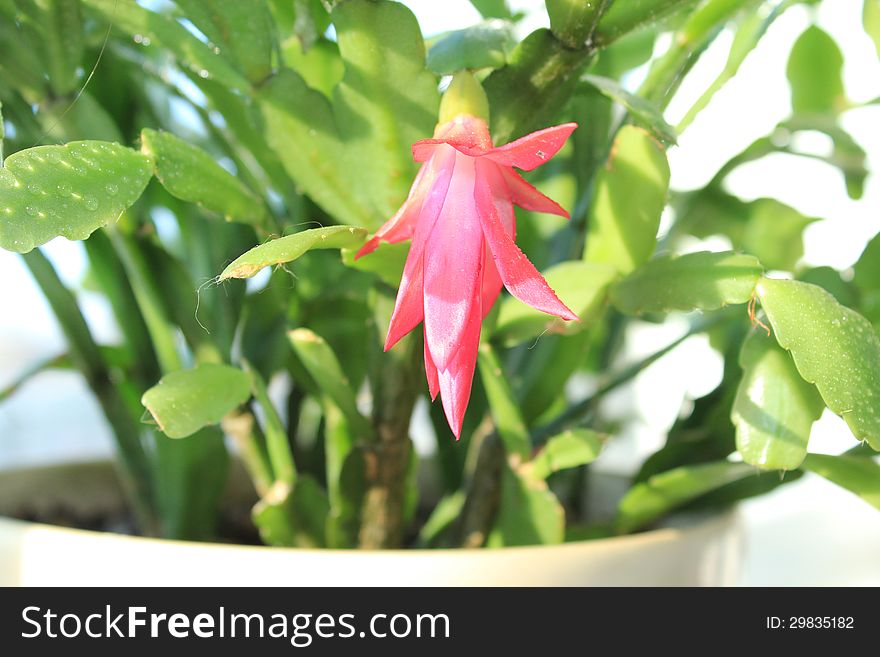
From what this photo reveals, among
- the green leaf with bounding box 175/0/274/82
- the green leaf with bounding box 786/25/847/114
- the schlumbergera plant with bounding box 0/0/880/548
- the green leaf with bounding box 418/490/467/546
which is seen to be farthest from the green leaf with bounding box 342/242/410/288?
the green leaf with bounding box 786/25/847/114

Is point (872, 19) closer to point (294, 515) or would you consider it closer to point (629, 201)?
point (629, 201)

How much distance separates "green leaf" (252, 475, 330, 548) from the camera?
1.57ft

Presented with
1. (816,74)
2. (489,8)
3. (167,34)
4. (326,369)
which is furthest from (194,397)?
(816,74)

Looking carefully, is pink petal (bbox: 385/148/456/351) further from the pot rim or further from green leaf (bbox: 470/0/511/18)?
green leaf (bbox: 470/0/511/18)

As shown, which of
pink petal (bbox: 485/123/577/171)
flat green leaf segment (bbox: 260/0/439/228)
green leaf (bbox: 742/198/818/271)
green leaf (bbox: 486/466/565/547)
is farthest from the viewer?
green leaf (bbox: 742/198/818/271)

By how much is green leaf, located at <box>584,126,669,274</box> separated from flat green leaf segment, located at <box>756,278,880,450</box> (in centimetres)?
9

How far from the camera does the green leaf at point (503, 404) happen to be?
1.45 feet

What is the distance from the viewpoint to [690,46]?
1.56 ft

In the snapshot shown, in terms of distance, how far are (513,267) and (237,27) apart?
199 mm

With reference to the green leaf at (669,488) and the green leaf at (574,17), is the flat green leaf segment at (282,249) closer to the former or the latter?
the green leaf at (574,17)

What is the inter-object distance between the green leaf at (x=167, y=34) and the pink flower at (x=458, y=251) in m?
0.16

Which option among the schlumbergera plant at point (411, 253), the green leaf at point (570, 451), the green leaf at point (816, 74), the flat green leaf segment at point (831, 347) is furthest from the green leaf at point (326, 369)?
the green leaf at point (816, 74)
